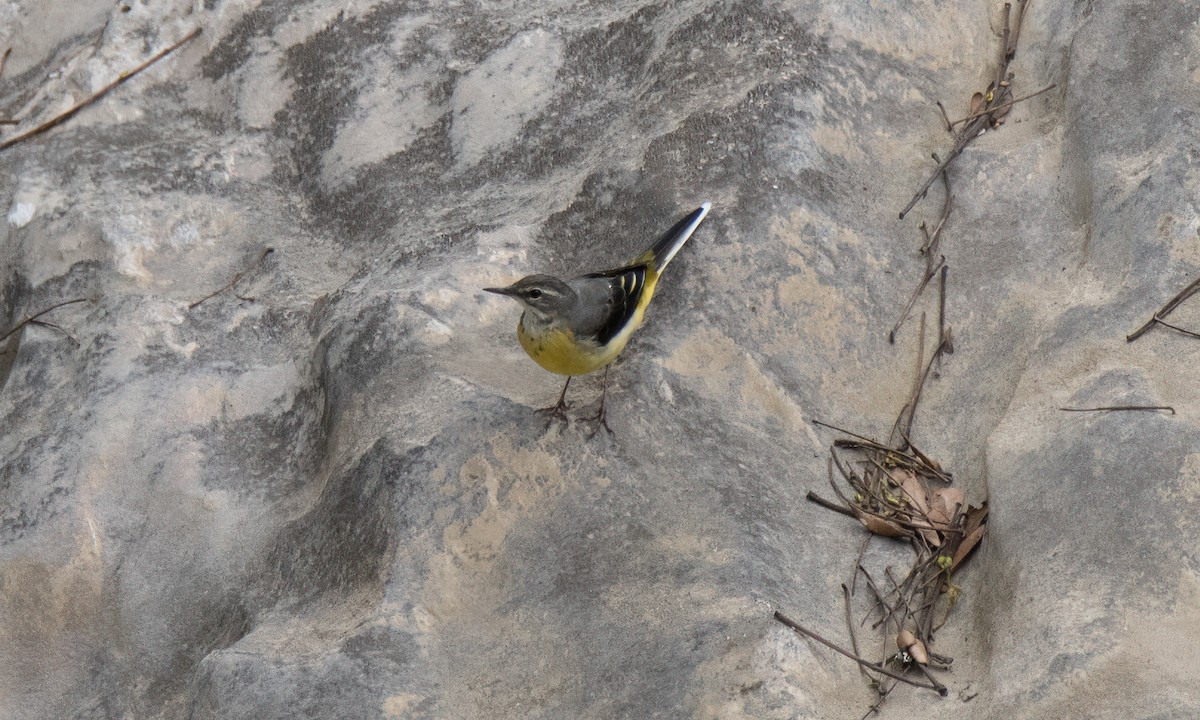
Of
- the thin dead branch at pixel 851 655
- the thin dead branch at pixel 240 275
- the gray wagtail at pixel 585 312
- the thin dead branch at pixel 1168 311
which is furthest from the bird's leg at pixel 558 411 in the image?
the thin dead branch at pixel 1168 311

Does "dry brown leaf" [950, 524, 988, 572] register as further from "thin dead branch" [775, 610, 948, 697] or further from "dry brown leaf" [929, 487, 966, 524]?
"thin dead branch" [775, 610, 948, 697]

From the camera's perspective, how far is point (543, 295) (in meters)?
4.62

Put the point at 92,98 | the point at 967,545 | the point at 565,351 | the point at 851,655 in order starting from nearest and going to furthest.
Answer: the point at 851,655 < the point at 967,545 < the point at 565,351 < the point at 92,98

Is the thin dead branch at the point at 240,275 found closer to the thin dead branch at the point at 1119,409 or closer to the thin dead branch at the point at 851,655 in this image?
the thin dead branch at the point at 851,655

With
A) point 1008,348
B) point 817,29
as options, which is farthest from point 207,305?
point 1008,348

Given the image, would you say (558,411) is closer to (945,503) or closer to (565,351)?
(565,351)

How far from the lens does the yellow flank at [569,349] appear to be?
4566 millimetres

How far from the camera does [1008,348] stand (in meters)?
4.97

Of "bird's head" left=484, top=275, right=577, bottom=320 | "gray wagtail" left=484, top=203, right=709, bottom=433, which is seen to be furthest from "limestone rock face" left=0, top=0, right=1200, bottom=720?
"bird's head" left=484, top=275, right=577, bottom=320

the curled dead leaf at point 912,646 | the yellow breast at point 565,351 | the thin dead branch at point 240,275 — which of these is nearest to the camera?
the curled dead leaf at point 912,646

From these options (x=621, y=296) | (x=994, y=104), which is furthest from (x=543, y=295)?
(x=994, y=104)

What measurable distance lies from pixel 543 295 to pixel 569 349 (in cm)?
27

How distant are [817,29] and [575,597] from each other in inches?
134

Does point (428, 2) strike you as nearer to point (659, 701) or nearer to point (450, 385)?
point (450, 385)
